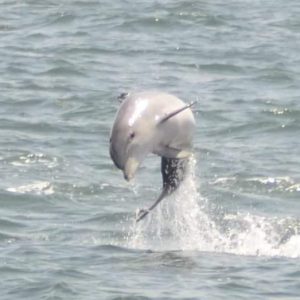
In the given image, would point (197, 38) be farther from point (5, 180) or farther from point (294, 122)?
point (5, 180)

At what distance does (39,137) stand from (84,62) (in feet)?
14.6

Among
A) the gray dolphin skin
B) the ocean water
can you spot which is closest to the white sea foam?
the ocean water

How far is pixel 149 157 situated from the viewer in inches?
672

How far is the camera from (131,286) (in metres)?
11.2

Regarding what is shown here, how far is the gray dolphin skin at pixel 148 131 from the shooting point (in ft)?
34.0

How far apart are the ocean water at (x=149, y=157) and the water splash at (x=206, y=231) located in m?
0.02

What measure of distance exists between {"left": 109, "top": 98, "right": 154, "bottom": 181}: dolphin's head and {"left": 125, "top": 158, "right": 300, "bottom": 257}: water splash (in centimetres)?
177

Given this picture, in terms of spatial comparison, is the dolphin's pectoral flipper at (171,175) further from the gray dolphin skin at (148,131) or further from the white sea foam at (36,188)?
the white sea foam at (36,188)

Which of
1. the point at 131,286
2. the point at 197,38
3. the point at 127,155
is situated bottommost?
the point at 197,38

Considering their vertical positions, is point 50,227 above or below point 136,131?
below

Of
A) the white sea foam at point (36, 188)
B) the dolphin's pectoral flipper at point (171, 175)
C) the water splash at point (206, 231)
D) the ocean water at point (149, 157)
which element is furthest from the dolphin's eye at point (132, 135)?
the white sea foam at point (36, 188)

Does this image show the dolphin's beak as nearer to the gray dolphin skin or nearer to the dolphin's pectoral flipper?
the gray dolphin skin

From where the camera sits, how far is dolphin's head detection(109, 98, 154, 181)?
1034 cm

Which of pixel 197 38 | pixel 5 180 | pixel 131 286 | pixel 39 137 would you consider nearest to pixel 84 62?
pixel 197 38
